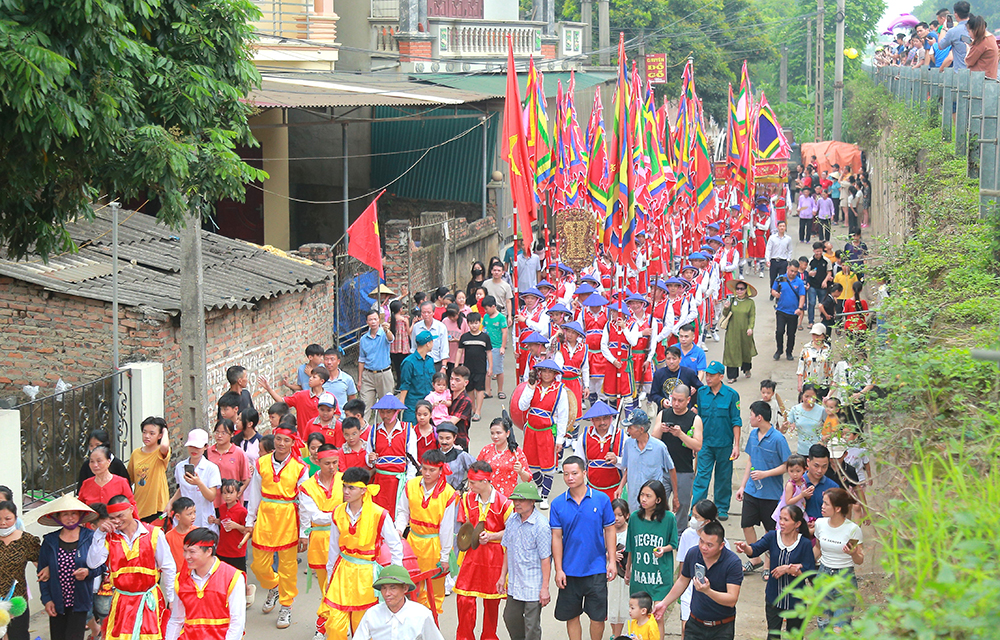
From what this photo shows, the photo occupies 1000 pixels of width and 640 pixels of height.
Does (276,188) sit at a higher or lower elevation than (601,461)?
higher

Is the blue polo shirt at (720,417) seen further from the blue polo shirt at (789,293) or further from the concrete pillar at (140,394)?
the blue polo shirt at (789,293)

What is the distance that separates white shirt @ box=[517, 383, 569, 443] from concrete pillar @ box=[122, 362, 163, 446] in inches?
149

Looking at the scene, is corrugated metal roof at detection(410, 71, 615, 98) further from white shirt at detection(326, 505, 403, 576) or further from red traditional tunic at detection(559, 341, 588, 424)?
white shirt at detection(326, 505, 403, 576)

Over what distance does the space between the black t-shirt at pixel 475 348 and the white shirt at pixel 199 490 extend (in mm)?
5467

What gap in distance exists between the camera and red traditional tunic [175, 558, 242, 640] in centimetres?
701

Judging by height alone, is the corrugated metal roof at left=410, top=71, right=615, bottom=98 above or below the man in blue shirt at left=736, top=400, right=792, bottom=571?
above

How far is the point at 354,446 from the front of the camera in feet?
30.9

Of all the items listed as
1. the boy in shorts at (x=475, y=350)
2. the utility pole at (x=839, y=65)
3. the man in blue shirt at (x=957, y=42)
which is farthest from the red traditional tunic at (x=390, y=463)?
the utility pole at (x=839, y=65)

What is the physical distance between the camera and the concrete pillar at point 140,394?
11.1 metres

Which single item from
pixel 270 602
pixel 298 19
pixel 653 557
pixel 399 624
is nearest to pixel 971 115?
pixel 653 557

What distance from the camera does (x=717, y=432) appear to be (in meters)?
10.2

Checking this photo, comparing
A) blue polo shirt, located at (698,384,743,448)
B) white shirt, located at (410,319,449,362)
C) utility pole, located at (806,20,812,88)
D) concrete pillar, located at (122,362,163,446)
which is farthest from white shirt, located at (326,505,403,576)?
utility pole, located at (806,20,812,88)

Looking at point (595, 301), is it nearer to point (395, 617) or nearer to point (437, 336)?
point (437, 336)

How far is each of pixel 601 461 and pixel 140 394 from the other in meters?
4.86
